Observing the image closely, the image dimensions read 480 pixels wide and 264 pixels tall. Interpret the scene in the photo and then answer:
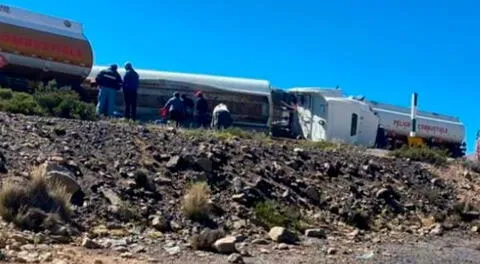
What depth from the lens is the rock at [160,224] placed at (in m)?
15.3

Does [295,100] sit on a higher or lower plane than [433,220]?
higher

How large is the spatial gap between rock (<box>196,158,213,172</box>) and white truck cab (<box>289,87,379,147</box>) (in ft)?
67.7

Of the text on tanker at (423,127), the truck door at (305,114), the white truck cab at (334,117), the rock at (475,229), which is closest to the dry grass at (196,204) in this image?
the rock at (475,229)

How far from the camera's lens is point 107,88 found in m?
27.5

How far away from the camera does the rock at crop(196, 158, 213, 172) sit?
19.1m

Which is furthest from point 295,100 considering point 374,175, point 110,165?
point 110,165

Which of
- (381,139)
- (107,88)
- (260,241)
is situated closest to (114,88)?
(107,88)

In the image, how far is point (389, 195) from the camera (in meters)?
21.8

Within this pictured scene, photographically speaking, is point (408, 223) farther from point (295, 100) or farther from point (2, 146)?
point (295, 100)

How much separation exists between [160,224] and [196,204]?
137cm

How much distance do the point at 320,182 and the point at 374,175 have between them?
249cm

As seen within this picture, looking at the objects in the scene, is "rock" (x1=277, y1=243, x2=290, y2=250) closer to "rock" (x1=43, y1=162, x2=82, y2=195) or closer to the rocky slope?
the rocky slope

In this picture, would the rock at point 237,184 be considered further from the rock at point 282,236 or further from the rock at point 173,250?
the rock at point 173,250

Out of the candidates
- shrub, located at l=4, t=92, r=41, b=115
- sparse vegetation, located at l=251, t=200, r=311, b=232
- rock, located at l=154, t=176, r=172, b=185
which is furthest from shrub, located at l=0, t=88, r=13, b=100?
sparse vegetation, located at l=251, t=200, r=311, b=232
